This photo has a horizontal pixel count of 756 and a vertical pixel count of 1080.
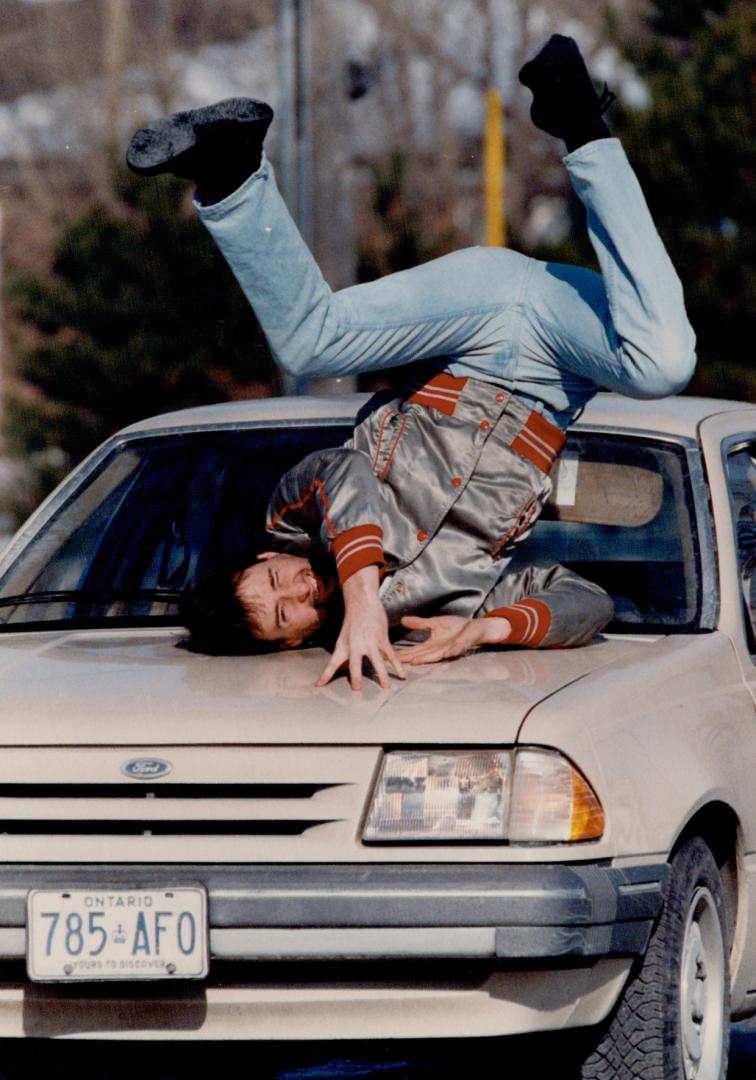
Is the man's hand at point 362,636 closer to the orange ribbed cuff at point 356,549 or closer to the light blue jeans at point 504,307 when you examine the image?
the orange ribbed cuff at point 356,549

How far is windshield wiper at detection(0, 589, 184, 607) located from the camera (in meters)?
5.08

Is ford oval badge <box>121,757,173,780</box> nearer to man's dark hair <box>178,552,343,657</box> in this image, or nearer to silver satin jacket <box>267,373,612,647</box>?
man's dark hair <box>178,552,343,657</box>

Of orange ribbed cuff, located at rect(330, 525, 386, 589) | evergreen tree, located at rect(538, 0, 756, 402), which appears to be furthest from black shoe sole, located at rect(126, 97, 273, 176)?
evergreen tree, located at rect(538, 0, 756, 402)

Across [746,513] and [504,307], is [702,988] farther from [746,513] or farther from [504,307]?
[504,307]

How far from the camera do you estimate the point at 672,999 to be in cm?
385

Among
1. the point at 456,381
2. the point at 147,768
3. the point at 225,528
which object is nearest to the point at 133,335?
the point at 225,528

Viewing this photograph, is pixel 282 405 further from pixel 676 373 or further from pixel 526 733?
pixel 526 733

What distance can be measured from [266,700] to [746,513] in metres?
1.71

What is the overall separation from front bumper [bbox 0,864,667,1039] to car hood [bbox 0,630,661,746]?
0.25 metres

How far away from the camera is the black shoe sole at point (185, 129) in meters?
3.87

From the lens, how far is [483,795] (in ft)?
11.9

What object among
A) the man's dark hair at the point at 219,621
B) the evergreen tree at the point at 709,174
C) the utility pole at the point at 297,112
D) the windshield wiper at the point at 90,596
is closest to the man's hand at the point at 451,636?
the man's dark hair at the point at 219,621

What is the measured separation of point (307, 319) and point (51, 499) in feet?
4.71

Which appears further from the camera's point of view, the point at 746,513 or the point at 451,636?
the point at 746,513
